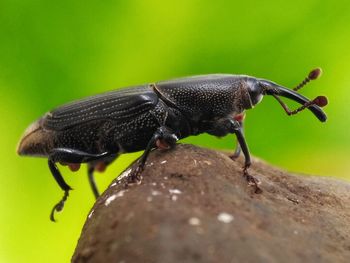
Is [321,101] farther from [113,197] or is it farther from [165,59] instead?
[165,59]

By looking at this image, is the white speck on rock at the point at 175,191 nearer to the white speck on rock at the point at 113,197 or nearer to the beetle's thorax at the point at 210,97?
the white speck on rock at the point at 113,197

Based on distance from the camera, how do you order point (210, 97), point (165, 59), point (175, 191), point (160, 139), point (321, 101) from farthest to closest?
point (165, 59)
point (210, 97)
point (321, 101)
point (160, 139)
point (175, 191)

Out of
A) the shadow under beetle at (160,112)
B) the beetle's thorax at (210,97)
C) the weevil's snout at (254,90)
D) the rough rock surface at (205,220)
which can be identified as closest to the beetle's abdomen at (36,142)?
the shadow under beetle at (160,112)

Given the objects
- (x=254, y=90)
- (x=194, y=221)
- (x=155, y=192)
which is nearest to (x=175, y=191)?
(x=155, y=192)

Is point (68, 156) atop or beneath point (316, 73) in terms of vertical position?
beneath

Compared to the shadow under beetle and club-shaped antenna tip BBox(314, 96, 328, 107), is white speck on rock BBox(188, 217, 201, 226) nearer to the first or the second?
the shadow under beetle

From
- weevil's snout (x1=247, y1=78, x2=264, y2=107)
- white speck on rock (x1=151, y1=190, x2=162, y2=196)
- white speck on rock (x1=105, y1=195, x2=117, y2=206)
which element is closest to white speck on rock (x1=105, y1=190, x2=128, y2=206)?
white speck on rock (x1=105, y1=195, x2=117, y2=206)

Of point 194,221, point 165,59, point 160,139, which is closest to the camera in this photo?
point 194,221
